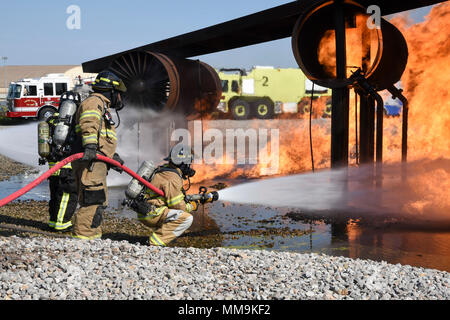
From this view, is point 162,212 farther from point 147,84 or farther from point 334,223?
point 147,84

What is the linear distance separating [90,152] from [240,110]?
2006cm

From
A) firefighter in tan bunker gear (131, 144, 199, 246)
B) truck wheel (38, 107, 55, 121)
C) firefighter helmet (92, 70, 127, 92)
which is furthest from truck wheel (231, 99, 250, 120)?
firefighter in tan bunker gear (131, 144, 199, 246)

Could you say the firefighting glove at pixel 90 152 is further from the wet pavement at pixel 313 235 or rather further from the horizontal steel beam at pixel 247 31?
the horizontal steel beam at pixel 247 31

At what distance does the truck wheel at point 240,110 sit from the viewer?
82.4 ft

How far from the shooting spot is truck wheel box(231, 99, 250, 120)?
25.1 metres

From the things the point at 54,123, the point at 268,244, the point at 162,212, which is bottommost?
the point at 268,244

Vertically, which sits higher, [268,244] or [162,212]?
[162,212]

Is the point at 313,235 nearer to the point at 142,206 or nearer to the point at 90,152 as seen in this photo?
the point at 142,206

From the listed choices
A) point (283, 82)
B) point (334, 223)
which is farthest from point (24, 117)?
point (334, 223)

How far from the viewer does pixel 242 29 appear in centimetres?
898

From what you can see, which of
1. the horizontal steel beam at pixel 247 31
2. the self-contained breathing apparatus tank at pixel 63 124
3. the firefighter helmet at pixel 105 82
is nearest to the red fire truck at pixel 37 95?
the horizontal steel beam at pixel 247 31

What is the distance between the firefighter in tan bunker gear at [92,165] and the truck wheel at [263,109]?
19.9 m

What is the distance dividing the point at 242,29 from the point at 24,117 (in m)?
22.5
